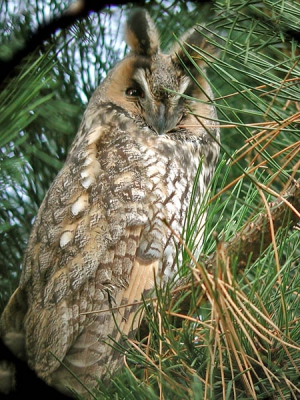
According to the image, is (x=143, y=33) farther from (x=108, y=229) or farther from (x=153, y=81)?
(x=108, y=229)

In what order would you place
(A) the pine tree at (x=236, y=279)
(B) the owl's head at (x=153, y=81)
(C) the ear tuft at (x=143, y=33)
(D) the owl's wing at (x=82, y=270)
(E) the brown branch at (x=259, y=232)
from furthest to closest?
(C) the ear tuft at (x=143, y=33) → (B) the owl's head at (x=153, y=81) → (D) the owl's wing at (x=82, y=270) → (E) the brown branch at (x=259, y=232) → (A) the pine tree at (x=236, y=279)

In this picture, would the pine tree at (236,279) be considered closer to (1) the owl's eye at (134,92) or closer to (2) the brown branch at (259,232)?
(2) the brown branch at (259,232)

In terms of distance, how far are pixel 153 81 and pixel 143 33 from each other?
233mm

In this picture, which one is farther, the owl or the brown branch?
the owl

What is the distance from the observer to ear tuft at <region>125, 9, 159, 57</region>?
2.32 metres

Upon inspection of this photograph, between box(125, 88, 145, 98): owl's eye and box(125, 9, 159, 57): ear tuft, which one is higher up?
box(125, 9, 159, 57): ear tuft

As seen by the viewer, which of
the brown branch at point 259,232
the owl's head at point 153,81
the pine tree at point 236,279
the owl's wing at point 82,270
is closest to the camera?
the pine tree at point 236,279

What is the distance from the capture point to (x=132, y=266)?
1.96 metres

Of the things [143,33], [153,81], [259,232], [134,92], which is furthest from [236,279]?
[143,33]

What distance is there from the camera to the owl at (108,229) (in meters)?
1.90

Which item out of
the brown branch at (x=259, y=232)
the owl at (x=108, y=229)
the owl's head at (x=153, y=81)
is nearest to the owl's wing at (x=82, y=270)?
the owl at (x=108, y=229)

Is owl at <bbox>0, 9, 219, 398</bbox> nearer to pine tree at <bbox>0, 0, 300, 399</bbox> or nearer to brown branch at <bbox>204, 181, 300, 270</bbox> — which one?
pine tree at <bbox>0, 0, 300, 399</bbox>

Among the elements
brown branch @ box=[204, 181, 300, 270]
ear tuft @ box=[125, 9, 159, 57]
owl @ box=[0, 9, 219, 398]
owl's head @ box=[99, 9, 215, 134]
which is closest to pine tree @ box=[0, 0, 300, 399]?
brown branch @ box=[204, 181, 300, 270]

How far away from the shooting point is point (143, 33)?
2.33 m
